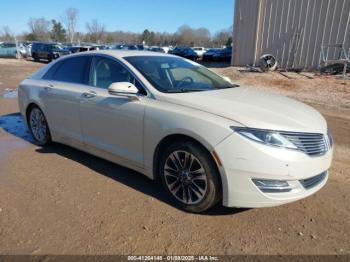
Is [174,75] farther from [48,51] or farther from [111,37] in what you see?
[111,37]

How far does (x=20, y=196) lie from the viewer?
13.1 feet

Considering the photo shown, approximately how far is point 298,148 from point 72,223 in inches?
91.4

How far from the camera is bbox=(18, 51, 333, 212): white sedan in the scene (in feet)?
10.2

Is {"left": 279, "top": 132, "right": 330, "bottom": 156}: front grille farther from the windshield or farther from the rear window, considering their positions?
the rear window

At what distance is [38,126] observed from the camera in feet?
19.0

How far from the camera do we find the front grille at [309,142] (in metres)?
3.15

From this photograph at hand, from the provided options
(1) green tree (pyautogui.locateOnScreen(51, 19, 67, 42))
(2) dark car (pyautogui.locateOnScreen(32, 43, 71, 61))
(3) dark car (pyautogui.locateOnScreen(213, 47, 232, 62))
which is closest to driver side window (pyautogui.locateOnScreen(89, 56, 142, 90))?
(2) dark car (pyautogui.locateOnScreen(32, 43, 71, 61))

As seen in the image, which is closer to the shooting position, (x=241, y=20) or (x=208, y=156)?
(x=208, y=156)

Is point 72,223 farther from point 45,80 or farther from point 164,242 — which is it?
point 45,80

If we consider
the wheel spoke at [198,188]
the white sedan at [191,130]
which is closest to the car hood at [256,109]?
the white sedan at [191,130]

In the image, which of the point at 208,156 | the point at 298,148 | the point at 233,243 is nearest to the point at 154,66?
→ the point at 208,156

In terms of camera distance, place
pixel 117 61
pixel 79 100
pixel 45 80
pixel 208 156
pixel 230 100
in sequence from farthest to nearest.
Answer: pixel 45 80 < pixel 79 100 < pixel 117 61 < pixel 230 100 < pixel 208 156

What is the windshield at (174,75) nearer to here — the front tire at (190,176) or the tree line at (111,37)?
the front tire at (190,176)

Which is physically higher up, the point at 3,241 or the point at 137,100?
the point at 137,100
